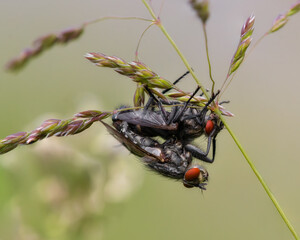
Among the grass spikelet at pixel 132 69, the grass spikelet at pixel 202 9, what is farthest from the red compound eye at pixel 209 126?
the grass spikelet at pixel 202 9

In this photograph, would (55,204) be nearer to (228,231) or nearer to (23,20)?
(228,231)

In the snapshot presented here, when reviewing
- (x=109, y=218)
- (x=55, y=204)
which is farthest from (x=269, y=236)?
(x=55, y=204)

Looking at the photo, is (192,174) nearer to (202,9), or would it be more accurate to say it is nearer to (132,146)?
(132,146)

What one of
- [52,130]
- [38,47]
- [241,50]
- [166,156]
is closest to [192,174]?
[166,156]

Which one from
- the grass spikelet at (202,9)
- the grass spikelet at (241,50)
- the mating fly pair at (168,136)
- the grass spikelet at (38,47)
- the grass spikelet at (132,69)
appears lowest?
the mating fly pair at (168,136)

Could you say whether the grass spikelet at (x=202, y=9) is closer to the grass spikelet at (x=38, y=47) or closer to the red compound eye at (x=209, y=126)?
the grass spikelet at (x=38, y=47)

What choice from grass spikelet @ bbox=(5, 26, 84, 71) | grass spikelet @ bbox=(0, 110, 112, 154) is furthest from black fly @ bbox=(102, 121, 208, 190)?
grass spikelet @ bbox=(5, 26, 84, 71)
